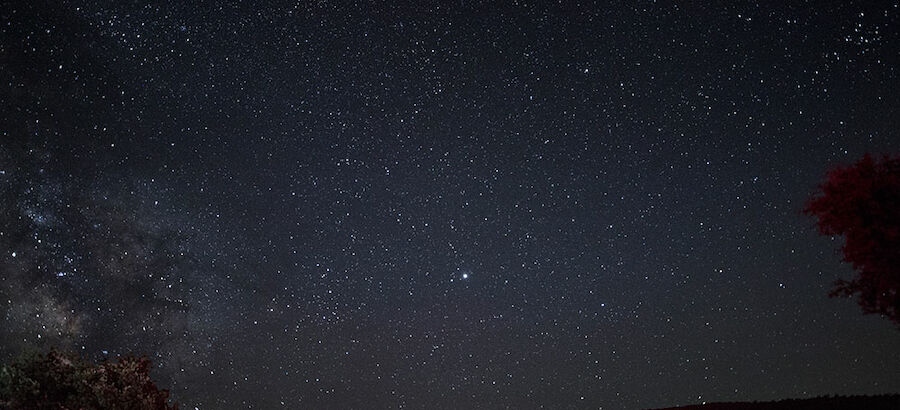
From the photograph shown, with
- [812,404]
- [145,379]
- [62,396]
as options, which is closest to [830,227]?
[812,404]

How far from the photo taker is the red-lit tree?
14.0 m

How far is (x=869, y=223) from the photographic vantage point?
14.4 metres

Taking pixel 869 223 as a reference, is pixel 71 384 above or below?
below

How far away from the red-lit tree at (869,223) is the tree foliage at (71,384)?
21.2m

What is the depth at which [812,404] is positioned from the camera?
16.9 m

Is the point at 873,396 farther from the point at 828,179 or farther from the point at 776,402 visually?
the point at 828,179

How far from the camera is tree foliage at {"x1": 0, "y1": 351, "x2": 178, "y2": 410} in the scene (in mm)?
17328

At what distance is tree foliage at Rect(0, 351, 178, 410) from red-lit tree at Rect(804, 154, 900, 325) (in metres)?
21.2

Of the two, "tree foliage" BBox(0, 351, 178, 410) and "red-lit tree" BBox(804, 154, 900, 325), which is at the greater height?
"red-lit tree" BBox(804, 154, 900, 325)

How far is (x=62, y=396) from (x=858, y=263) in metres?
23.0

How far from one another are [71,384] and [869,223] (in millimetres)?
23013

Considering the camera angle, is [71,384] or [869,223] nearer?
[869,223]

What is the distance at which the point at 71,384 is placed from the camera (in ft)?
59.4

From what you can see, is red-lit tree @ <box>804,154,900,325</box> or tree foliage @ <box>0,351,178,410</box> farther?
tree foliage @ <box>0,351,178,410</box>
